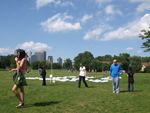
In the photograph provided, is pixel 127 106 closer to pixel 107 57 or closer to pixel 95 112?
pixel 95 112

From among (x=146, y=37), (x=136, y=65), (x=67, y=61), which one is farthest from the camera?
(x=67, y=61)

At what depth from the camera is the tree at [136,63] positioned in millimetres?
88244

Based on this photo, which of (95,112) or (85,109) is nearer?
(95,112)

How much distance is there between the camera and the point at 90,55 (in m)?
142

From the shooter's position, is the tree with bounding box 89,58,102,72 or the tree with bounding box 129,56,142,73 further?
the tree with bounding box 89,58,102,72

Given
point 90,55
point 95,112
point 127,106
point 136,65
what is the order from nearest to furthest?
point 95,112 < point 127,106 < point 136,65 < point 90,55

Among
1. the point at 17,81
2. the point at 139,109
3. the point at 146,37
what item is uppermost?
the point at 146,37

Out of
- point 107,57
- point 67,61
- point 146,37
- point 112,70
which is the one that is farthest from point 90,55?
point 112,70

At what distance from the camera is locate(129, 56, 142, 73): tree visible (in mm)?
88244

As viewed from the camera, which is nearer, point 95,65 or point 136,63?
point 136,63

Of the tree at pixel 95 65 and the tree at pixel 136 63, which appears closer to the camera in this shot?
the tree at pixel 136 63

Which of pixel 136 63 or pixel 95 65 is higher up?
pixel 136 63

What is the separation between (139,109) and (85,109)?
2041mm

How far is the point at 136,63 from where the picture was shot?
9069 cm
